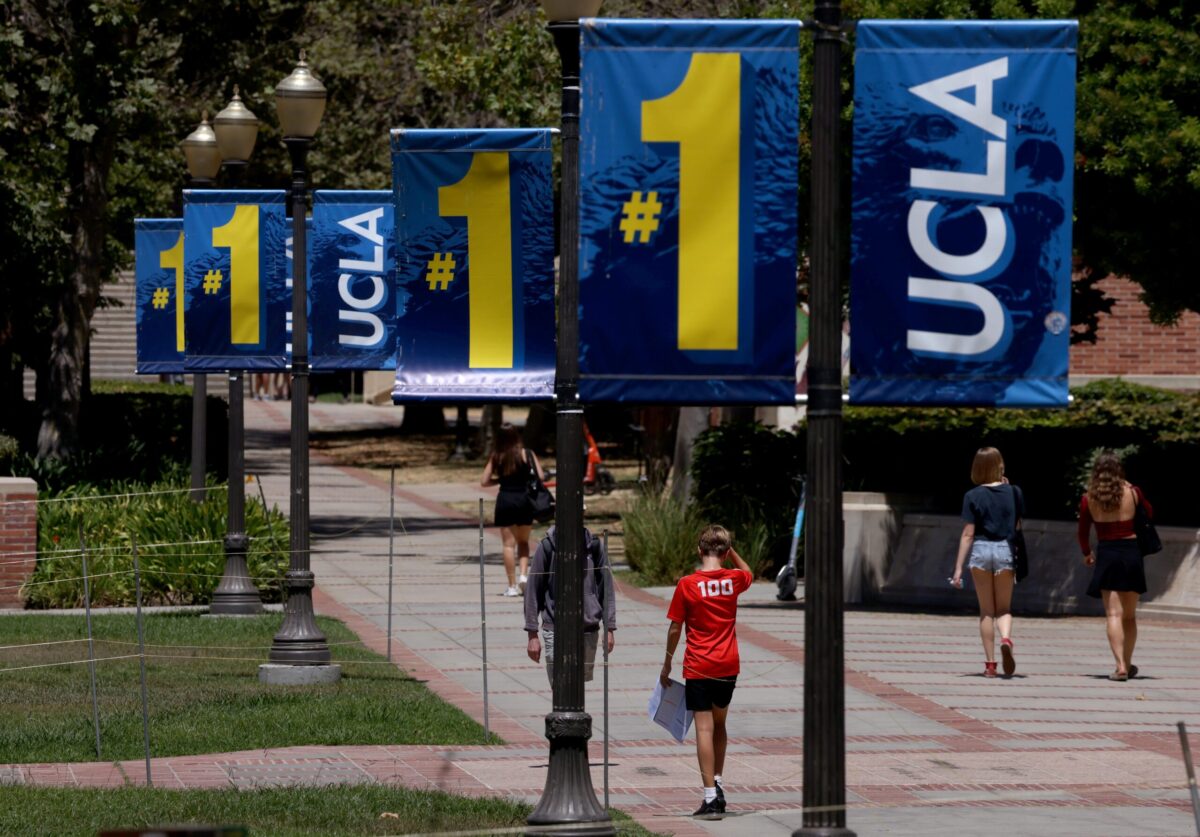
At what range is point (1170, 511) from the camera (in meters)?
18.7

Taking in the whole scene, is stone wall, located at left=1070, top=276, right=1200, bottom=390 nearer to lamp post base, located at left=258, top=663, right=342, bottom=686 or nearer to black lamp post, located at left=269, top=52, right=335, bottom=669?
black lamp post, located at left=269, top=52, right=335, bottom=669

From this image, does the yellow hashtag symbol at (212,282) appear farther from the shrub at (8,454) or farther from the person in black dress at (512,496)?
the shrub at (8,454)

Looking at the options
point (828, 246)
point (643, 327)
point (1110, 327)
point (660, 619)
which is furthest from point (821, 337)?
point (1110, 327)

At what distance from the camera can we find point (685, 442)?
82.2 ft

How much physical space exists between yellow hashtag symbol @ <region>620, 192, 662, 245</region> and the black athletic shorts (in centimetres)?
352

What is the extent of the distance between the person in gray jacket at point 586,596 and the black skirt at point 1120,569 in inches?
200

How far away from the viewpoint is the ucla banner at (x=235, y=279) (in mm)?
16703

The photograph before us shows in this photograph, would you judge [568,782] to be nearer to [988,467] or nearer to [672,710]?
[672,710]

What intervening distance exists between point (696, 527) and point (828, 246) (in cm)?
1423

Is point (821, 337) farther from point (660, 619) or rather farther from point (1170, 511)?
point (1170, 511)

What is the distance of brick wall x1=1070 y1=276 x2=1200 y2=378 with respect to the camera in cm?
3042

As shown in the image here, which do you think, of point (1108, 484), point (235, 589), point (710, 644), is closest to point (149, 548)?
point (235, 589)

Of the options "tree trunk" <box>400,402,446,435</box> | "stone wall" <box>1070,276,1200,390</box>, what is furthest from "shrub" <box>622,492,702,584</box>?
"tree trunk" <box>400,402,446,435</box>

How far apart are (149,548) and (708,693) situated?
34.3 feet
